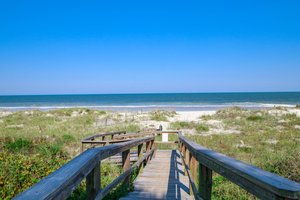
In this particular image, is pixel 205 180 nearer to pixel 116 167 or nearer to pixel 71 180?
pixel 71 180

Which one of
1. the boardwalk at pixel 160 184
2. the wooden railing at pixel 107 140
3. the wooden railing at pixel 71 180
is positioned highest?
the wooden railing at pixel 71 180

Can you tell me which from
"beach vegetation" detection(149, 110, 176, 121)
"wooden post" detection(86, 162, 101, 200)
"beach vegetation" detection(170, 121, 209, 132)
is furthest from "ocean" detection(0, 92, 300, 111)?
"wooden post" detection(86, 162, 101, 200)

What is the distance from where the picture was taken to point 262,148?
38.7 feet

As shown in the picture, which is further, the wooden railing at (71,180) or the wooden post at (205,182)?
the wooden post at (205,182)

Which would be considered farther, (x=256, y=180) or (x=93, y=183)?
(x=93, y=183)

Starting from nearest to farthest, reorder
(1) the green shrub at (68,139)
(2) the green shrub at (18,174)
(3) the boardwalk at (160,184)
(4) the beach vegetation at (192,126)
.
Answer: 1. (3) the boardwalk at (160,184)
2. (2) the green shrub at (18,174)
3. (1) the green shrub at (68,139)
4. (4) the beach vegetation at (192,126)

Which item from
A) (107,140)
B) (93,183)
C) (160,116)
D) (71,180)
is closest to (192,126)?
(160,116)

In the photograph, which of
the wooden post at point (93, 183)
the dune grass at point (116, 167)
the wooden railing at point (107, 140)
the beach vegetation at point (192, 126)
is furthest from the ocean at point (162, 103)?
the wooden post at point (93, 183)

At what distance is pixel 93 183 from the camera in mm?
2650

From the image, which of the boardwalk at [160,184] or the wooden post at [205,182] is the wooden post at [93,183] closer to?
the wooden post at [205,182]

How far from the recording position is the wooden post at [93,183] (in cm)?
258

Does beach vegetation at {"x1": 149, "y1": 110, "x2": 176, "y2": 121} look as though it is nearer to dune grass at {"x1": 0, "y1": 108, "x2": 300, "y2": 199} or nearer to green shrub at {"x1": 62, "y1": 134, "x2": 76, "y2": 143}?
dune grass at {"x1": 0, "y1": 108, "x2": 300, "y2": 199}

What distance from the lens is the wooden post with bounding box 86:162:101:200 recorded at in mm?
2582

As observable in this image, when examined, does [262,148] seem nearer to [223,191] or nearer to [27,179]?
[223,191]
